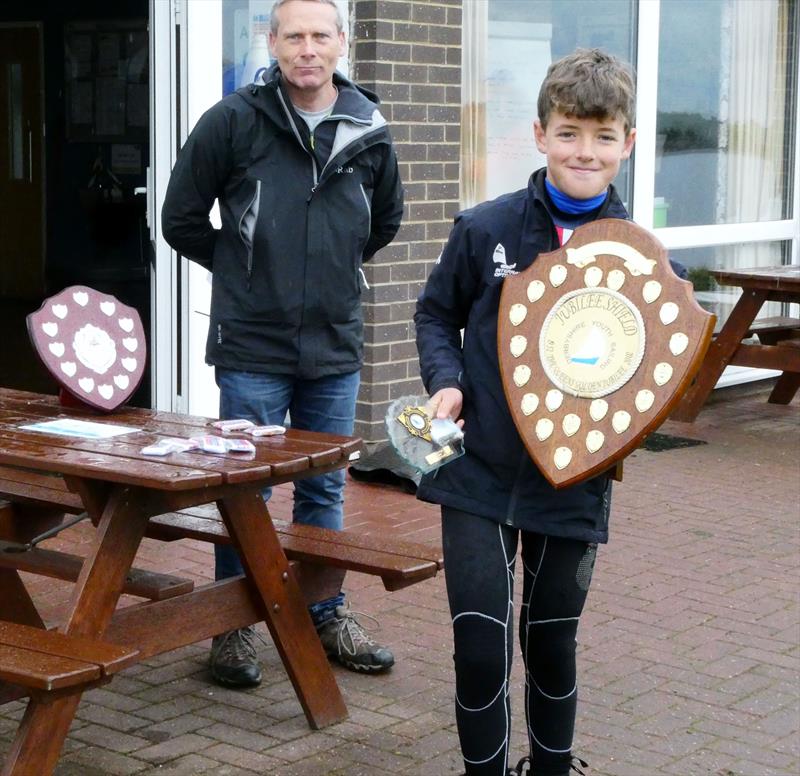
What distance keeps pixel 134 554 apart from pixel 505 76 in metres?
5.47

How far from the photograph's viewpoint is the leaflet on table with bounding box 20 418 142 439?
3975mm

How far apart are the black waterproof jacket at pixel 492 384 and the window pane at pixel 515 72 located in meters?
4.94

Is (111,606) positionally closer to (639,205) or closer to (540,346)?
(540,346)

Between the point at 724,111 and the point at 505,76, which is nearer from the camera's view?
the point at 505,76

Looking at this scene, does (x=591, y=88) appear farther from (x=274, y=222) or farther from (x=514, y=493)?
(x=274, y=222)

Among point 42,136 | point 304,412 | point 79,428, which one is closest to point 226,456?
point 79,428

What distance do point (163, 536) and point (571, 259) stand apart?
184cm

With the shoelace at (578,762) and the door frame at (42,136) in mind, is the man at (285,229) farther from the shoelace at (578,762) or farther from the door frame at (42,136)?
the door frame at (42,136)

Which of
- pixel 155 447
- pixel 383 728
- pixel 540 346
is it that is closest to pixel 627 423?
pixel 540 346

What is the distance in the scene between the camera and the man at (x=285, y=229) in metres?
4.51

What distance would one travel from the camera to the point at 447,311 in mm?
3545

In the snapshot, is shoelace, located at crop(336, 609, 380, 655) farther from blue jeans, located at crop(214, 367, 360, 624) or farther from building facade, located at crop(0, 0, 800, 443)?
building facade, located at crop(0, 0, 800, 443)

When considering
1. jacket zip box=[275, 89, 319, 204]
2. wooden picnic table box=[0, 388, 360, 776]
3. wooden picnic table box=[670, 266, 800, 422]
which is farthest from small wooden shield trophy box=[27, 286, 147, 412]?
wooden picnic table box=[670, 266, 800, 422]

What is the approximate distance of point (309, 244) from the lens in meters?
4.57
